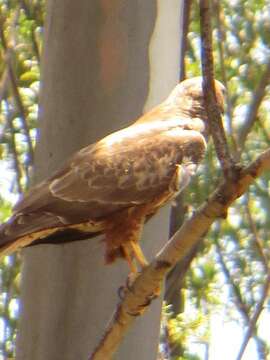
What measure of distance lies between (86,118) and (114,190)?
0.29 m

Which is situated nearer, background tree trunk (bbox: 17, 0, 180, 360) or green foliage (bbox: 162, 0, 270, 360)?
background tree trunk (bbox: 17, 0, 180, 360)

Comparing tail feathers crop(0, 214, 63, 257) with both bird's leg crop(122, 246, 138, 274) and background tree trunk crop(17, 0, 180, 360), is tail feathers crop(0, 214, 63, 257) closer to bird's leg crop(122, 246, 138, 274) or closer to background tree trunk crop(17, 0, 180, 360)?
background tree trunk crop(17, 0, 180, 360)

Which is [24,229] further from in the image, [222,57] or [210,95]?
[222,57]

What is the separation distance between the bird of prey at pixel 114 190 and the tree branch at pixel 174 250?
0.38 metres

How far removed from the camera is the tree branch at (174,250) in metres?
3.28

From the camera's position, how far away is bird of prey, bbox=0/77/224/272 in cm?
416

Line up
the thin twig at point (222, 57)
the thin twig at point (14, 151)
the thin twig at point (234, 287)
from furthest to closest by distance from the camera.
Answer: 1. the thin twig at point (234, 287)
2. the thin twig at point (14, 151)
3. the thin twig at point (222, 57)

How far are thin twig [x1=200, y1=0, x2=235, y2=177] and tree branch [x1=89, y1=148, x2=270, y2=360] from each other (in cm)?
5

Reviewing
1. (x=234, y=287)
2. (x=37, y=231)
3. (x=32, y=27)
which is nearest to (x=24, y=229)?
(x=37, y=231)

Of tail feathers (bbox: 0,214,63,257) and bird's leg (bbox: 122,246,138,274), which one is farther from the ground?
tail feathers (bbox: 0,214,63,257)

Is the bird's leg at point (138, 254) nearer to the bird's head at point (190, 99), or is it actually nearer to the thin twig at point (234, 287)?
the bird's head at point (190, 99)

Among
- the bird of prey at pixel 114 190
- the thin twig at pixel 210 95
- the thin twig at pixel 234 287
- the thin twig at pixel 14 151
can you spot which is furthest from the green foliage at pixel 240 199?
the thin twig at pixel 210 95

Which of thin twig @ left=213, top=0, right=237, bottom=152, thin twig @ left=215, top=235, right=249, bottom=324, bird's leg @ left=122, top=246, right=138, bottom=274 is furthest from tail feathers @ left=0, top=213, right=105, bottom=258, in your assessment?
thin twig @ left=215, top=235, right=249, bottom=324

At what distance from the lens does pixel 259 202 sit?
655 cm
